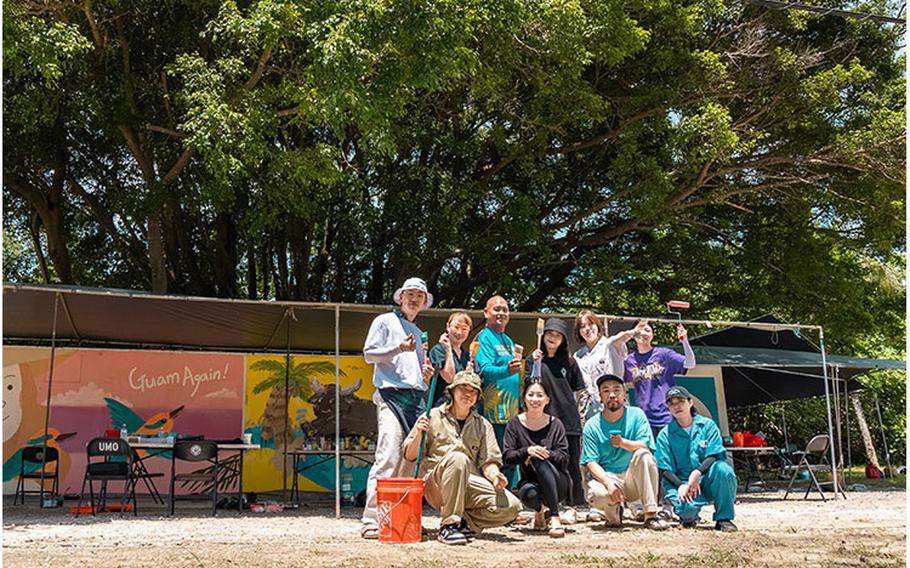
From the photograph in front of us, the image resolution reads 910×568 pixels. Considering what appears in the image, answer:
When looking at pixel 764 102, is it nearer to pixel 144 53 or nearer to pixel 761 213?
pixel 761 213

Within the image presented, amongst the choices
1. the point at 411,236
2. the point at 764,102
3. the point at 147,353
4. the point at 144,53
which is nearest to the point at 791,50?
the point at 764,102

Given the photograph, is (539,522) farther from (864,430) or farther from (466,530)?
(864,430)

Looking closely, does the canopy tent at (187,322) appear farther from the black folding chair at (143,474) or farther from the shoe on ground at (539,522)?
the shoe on ground at (539,522)

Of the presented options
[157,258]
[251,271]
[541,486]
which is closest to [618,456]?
[541,486]

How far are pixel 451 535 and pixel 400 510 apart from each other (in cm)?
Answer: 34

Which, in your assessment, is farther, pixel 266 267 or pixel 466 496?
pixel 266 267

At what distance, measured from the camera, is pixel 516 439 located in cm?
577

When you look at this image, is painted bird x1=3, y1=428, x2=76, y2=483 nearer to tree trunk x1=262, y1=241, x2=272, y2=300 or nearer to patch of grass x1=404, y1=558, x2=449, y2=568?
tree trunk x1=262, y1=241, x2=272, y2=300

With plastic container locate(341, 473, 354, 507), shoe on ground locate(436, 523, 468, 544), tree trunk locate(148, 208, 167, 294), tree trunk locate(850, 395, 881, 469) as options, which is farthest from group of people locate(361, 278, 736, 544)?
tree trunk locate(850, 395, 881, 469)

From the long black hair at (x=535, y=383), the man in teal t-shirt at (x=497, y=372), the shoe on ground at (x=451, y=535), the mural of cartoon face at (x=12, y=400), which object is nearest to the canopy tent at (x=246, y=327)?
the mural of cartoon face at (x=12, y=400)

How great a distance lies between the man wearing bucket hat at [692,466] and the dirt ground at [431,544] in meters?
0.18

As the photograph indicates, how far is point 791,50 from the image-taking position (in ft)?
42.0

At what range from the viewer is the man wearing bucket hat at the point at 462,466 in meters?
5.25

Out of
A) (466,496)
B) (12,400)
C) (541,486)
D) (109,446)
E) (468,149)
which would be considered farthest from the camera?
(468,149)
